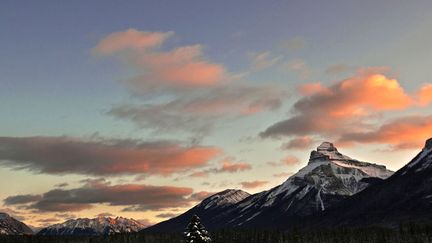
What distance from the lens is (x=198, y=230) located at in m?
95.9
